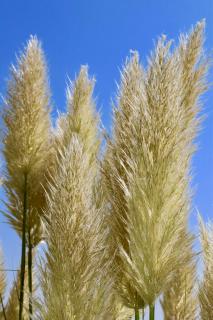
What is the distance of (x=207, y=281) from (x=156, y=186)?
3.78 ft

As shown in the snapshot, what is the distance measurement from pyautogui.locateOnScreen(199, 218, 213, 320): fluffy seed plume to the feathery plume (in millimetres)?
1171

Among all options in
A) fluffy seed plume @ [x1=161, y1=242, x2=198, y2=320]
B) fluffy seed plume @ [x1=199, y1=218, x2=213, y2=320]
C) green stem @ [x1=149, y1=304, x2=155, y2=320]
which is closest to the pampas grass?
green stem @ [x1=149, y1=304, x2=155, y2=320]

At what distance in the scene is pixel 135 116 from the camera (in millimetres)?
2350

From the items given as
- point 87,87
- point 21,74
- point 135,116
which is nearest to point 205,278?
point 135,116

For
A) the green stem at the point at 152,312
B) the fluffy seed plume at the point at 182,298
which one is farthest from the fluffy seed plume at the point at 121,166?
the fluffy seed plume at the point at 182,298

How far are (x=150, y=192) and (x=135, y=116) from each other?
36cm

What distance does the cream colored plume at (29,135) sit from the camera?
3.66m

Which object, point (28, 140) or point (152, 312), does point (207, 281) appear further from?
point (28, 140)

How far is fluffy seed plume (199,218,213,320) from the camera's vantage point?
3.08m

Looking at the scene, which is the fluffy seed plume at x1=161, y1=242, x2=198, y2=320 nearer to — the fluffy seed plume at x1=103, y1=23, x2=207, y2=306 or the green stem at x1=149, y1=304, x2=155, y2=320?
the fluffy seed plume at x1=103, y1=23, x2=207, y2=306

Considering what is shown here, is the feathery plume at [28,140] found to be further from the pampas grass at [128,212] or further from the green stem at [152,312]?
the green stem at [152,312]

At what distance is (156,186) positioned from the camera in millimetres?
2219

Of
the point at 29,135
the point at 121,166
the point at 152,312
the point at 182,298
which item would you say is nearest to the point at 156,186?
the point at 121,166

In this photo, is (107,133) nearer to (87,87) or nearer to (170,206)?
(170,206)
